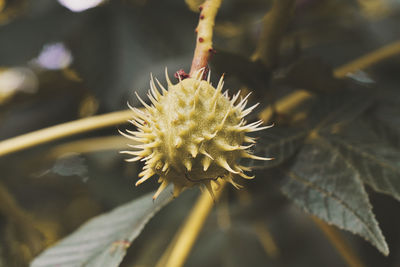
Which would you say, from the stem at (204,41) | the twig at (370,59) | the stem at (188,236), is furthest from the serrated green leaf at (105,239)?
the twig at (370,59)

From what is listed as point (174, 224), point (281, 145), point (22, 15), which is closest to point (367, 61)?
point (281, 145)

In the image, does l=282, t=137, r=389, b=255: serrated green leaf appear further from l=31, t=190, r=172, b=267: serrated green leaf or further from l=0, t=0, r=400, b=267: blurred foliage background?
l=31, t=190, r=172, b=267: serrated green leaf

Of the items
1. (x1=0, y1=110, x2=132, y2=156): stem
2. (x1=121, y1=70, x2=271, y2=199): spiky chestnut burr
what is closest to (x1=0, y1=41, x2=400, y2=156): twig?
(x1=0, y1=110, x2=132, y2=156): stem

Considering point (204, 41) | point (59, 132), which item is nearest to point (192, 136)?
point (204, 41)

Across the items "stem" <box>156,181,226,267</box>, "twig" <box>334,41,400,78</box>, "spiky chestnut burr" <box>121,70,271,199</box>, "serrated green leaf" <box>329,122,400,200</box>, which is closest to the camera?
"spiky chestnut burr" <box>121,70,271,199</box>

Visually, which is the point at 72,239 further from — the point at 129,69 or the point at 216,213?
the point at 216,213
